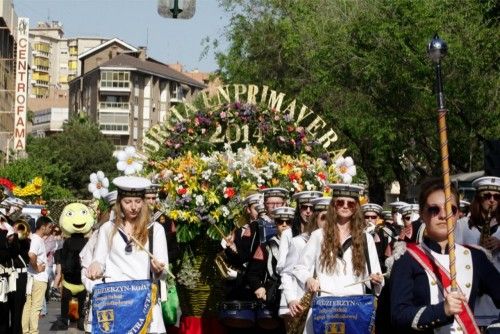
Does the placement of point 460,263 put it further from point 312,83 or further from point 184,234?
point 312,83

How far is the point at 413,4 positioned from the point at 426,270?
3021cm

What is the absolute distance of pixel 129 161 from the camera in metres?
17.8

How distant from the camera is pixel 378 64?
38.0 meters

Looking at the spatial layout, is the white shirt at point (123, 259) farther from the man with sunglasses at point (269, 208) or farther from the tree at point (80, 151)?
the tree at point (80, 151)

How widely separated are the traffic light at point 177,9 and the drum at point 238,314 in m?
2.93

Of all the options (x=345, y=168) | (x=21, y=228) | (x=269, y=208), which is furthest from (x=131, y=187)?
(x=345, y=168)

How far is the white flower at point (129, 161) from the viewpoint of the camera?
58.1 feet

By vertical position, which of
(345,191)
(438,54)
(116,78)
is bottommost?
(345,191)

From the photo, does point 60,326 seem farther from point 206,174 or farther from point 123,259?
point 123,259

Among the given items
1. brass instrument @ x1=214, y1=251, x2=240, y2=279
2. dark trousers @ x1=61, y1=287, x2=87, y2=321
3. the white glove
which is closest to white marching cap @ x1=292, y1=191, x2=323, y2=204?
the white glove

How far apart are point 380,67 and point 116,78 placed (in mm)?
110001

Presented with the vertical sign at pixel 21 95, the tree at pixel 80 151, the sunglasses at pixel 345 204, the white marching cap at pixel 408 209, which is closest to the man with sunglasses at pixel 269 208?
the white marching cap at pixel 408 209

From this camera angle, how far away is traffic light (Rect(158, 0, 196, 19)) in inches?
607

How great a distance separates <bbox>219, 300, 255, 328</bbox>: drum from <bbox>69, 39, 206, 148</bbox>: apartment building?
130m
